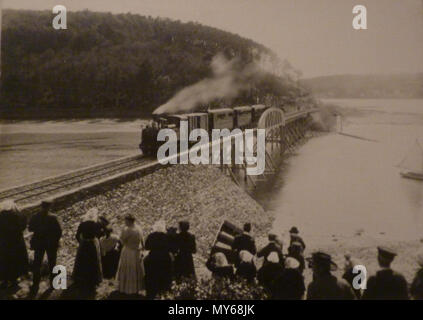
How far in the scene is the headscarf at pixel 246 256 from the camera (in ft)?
16.0

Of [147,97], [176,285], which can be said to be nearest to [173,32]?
[147,97]

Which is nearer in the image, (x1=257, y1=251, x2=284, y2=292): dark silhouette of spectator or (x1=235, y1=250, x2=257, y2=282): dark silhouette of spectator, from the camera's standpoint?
(x1=257, y1=251, x2=284, y2=292): dark silhouette of spectator

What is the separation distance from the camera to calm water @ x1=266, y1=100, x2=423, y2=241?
8.01 m

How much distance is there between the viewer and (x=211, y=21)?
7.33 meters

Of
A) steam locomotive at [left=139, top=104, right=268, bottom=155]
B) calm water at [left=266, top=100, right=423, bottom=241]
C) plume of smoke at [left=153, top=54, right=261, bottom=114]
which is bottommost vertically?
calm water at [left=266, top=100, right=423, bottom=241]

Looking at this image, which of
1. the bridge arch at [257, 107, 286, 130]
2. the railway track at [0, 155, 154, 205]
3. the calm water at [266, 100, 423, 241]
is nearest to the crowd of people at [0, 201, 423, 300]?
the railway track at [0, 155, 154, 205]

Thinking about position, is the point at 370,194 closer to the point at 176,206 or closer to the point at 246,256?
the point at 176,206

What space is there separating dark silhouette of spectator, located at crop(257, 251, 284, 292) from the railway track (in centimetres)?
499

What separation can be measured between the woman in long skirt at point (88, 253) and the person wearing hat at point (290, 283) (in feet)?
7.85

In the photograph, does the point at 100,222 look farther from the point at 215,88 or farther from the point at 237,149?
the point at 215,88

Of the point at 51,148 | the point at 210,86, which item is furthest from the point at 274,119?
the point at 51,148

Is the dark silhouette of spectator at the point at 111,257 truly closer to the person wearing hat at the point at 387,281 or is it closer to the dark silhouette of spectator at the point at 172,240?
the dark silhouette of spectator at the point at 172,240

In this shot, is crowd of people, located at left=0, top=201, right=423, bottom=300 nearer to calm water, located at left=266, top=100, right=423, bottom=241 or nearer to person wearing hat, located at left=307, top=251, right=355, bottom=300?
person wearing hat, located at left=307, top=251, right=355, bottom=300

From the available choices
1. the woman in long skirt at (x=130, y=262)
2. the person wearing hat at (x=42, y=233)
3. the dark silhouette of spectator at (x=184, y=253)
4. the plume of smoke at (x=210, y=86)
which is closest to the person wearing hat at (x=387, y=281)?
the dark silhouette of spectator at (x=184, y=253)
